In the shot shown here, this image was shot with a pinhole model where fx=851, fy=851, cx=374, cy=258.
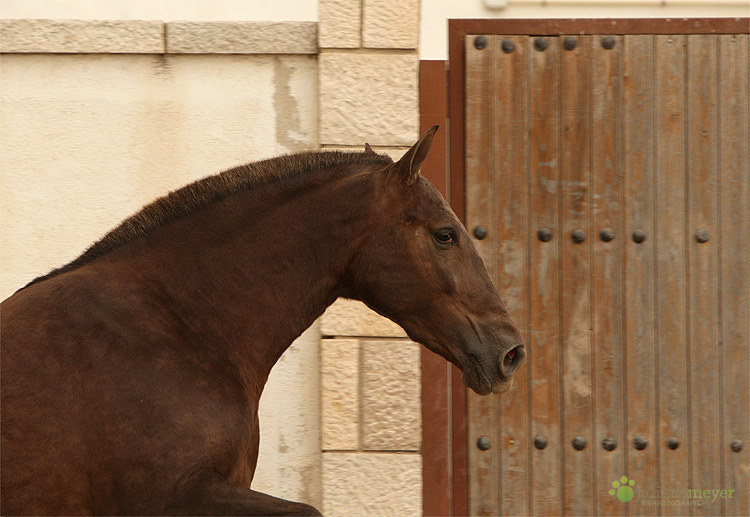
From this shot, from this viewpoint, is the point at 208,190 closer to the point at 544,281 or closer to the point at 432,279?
the point at 432,279

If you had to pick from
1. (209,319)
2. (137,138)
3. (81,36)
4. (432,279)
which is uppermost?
(81,36)

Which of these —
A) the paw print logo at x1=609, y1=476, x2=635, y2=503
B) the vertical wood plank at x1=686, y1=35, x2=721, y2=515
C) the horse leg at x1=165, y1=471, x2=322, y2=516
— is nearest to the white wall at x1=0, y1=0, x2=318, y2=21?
the vertical wood plank at x1=686, y1=35, x2=721, y2=515

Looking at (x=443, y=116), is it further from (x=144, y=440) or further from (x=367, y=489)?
(x=144, y=440)

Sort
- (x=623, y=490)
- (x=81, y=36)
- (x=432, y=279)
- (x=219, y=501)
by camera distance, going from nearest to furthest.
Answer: (x=219, y=501), (x=432, y=279), (x=81, y=36), (x=623, y=490)

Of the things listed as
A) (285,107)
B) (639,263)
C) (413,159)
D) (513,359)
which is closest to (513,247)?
(639,263)

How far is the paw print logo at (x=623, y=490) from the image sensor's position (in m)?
3.97

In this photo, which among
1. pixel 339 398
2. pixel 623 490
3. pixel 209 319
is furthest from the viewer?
pixel 623 490

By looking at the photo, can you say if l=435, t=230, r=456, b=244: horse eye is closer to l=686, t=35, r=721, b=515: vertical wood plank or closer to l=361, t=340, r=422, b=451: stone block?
l=361, t=340, r=422, b=451: stone block

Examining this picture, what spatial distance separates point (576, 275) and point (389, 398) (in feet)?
3.48

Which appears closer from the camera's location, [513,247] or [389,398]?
[389,398]

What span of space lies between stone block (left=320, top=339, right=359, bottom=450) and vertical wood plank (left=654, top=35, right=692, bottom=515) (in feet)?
4.73

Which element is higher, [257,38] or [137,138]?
[257,38]

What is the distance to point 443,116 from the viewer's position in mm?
3920

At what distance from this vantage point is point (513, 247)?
3982mm
